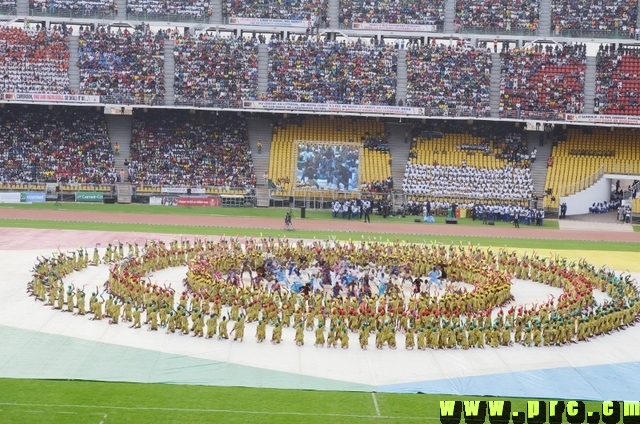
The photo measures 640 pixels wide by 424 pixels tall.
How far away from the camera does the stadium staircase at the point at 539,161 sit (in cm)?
5988

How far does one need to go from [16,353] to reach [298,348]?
24.3 feet

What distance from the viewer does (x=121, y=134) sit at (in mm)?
61719

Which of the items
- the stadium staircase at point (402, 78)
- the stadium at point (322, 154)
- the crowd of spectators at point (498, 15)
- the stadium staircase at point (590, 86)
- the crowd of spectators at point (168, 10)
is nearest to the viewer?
the stadium at point (322, 154)

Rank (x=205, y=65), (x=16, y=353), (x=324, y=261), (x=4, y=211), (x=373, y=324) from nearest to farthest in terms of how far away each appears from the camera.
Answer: (x=16, y=353), (x=373, y=324), (x=324, y=261), (x=4, y=211), (x=205, y=65)

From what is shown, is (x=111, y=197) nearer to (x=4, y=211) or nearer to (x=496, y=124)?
(x=4, y=211)

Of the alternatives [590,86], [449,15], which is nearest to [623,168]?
[590,86]

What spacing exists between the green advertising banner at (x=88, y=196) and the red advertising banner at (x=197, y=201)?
490 cm

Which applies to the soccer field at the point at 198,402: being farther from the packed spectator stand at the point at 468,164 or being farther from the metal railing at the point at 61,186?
the packed spectator stand at the point at 468,164

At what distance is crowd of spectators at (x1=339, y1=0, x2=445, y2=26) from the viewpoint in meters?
65.8

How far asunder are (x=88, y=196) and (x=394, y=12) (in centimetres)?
2535

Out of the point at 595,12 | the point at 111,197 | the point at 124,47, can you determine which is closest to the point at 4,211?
the point at 111,197

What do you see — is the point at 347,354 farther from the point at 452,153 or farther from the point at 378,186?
the point at 452,153

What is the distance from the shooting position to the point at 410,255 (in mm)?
37094

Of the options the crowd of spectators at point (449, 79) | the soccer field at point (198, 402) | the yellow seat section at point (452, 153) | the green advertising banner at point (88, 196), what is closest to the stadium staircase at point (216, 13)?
the crowd of spectators at point (449, 79)
